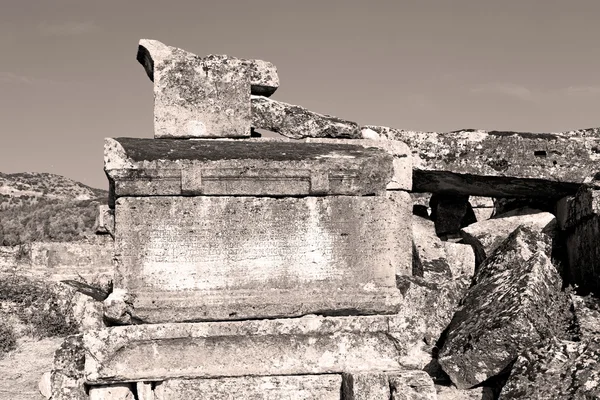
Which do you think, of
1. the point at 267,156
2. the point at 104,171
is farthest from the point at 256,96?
the point at 104,171

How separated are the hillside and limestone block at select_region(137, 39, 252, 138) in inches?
533

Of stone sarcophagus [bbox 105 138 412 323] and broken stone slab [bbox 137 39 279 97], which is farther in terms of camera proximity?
broken stone slab [bbox 137 39 279 97]

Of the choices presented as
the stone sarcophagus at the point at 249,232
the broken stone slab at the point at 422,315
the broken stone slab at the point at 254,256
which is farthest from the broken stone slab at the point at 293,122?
the broken stone slab at the point at 422,315

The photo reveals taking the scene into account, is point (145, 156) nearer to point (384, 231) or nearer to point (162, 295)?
point (162, 295)

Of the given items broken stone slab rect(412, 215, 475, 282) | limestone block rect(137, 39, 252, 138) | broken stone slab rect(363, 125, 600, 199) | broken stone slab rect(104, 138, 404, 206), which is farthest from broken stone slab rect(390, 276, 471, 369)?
limestone block rect(137, 39, 252, 138)

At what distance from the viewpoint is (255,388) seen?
177 inches

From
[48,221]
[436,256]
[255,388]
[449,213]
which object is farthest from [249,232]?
[48,221]

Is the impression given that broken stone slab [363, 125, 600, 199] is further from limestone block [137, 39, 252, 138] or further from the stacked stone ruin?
limestone block [137, 39, 252, 138]

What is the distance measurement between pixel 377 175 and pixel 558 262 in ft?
8.60

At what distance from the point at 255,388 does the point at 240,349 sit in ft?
0.86

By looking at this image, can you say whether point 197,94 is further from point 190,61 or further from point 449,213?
point 449,213

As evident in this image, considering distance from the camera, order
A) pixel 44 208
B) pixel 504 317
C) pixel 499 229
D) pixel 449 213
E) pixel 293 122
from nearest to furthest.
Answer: pixel 504 317 → pixel 293 122 → pixel 499 229 → pixel 449 213 → pixel 44 208

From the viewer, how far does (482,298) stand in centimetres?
536

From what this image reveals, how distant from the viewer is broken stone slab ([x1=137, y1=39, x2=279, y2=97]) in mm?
5250
